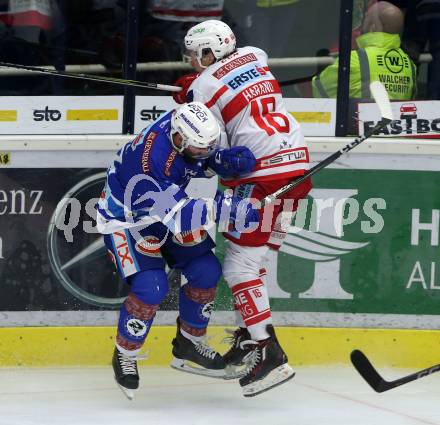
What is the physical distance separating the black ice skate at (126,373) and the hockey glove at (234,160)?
0.84m

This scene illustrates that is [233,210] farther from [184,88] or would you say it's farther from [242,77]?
[184,88]

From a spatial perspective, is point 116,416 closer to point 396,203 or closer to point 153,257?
point 153,257

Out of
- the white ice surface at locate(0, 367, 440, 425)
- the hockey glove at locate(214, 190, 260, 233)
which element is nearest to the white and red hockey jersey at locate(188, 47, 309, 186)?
the hockey glove at locate(214, 190, 260, 233)

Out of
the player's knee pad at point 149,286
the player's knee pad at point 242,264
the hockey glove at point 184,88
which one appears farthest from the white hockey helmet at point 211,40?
the player's knee pad at point 149,286

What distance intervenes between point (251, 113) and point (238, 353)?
987 mm

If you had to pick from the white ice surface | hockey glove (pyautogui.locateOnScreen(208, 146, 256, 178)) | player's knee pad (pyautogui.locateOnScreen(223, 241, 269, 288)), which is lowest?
the white ice surface

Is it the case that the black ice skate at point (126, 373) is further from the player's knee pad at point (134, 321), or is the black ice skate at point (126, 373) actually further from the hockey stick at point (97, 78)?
the hockey stick at point (97, 78)

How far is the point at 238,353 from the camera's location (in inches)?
197

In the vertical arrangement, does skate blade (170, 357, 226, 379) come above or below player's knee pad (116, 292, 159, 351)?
below

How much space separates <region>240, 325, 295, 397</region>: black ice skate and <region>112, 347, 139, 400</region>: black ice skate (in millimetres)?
431

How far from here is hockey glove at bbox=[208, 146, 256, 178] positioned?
4.72 m

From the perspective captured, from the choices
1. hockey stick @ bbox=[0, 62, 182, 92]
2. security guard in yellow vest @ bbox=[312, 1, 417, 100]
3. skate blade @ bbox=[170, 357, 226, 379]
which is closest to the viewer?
skate blade @ bbox=[170, 357, 226, 379]

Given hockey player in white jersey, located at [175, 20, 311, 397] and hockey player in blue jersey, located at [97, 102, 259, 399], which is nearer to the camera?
hockey player in blue jersey, located at [97, 102, 259, 399]

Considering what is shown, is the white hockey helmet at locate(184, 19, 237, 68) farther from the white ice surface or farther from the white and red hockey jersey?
the white ice surface
